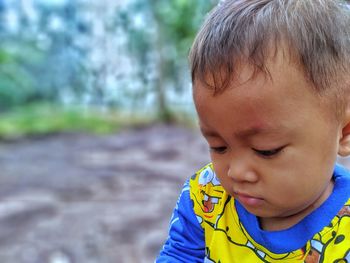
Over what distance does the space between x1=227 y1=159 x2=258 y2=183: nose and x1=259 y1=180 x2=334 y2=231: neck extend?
130 millimetres

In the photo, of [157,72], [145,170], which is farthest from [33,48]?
[145,170]

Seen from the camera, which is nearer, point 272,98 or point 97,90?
point 272,98

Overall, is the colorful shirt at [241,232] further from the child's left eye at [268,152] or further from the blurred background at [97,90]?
the blurred background at [97,90]

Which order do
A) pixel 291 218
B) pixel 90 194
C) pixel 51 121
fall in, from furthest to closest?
pixel 51 121 < pixel 90 194 < pixel 291 218

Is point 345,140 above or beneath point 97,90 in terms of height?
beneath

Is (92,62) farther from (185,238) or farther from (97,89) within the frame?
(185,238)

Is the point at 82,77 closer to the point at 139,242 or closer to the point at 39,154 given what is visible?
the point at 39,154

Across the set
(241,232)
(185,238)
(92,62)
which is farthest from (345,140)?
(92,62)

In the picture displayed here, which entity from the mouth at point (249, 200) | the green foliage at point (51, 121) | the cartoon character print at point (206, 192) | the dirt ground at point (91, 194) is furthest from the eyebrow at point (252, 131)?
the green foliage at point (51, 121)

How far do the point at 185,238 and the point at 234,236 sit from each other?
0.13 meters

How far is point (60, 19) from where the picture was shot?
6.29m

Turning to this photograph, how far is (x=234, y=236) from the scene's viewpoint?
3.51 feet

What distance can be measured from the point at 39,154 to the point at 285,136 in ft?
14.6

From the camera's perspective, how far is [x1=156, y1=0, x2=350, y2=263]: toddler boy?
894mm
